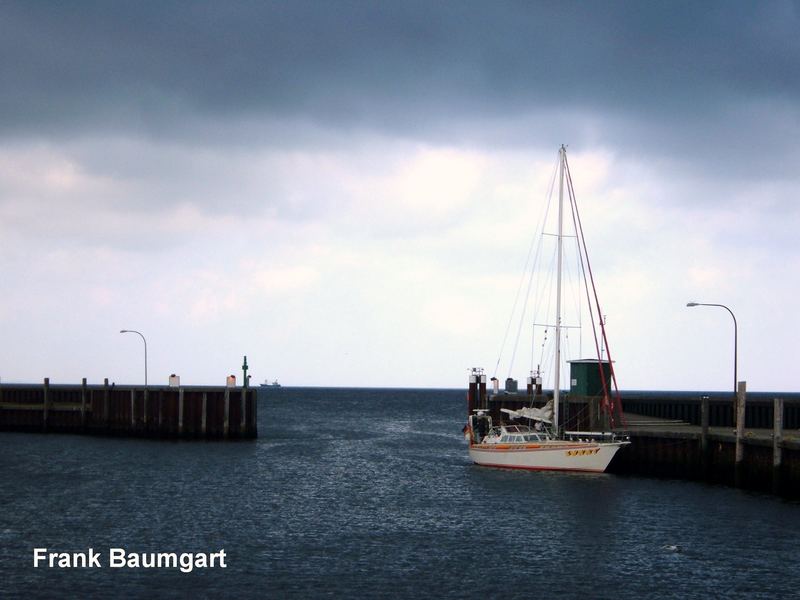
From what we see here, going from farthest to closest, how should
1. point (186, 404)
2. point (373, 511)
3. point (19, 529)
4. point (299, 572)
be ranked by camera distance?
point (186, 404) < point (373, 511) < point (19, 529) < point (299, 572)

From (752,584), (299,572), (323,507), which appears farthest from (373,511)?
(752,584)

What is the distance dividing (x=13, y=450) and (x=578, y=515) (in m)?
52.4

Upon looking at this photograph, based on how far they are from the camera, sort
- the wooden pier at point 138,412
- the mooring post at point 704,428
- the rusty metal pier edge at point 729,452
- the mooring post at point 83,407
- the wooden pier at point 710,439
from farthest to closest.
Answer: the mooring post at point 83,407 < the wooden pier at point 138,412 < the mooring post at point 704,428 < the wooden pier at point 710,439 < the rusty metal pier edge at point 729,452

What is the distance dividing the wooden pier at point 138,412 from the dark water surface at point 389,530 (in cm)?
1386

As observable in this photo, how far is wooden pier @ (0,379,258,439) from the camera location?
273ft

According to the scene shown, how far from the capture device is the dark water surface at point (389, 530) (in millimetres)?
31984

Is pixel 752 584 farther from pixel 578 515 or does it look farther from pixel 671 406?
pixel 671 406

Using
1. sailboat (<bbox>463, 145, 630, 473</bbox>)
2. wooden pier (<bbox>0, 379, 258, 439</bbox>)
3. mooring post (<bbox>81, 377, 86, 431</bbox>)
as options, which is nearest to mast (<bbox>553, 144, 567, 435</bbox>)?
sailboat (<bbox>463, 145, 630, 473</bbox>)

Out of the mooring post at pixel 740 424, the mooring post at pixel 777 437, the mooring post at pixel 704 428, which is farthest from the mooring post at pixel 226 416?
the mooring post at pixel 777 437

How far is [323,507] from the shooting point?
48.6m

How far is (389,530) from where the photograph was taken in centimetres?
4206

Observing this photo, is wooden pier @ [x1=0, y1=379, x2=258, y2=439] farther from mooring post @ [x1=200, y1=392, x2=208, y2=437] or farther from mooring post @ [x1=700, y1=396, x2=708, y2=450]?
mooring post @ [x1=700, y1=396, x2=708, y2=450]

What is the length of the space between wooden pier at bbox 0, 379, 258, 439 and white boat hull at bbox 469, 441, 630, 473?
89.5 feet

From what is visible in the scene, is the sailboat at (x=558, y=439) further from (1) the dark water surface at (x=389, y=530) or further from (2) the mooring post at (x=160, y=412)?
(2) the mooring post at (x=160, y=412)
